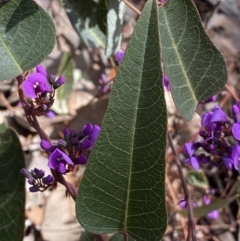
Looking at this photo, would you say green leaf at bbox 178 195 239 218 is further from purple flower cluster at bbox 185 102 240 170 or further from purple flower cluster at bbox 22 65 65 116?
purple flower cluster at bbox 22 65 65 116

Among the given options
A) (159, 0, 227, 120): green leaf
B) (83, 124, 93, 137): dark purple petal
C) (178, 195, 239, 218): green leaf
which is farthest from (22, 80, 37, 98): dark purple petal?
(178, 195, 239, 218): green leaf

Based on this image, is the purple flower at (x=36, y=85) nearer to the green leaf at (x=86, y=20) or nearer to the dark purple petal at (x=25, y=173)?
the dark purple petal at (x=25, y=173)

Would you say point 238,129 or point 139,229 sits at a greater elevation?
point 238,129

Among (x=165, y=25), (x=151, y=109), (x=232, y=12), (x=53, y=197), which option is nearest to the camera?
(x=151, y=109)

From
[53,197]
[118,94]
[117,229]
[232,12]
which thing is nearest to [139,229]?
[117,229]

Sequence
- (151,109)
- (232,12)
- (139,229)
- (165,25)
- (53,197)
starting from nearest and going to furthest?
(151,109)
(139,229)
(165,25)
(53,197)
(232,12)

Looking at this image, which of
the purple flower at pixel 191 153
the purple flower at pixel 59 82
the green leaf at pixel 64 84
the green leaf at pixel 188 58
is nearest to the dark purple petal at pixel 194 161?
the purple flower at pixel 191 153

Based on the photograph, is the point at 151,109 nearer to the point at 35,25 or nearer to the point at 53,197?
the point at 35,25

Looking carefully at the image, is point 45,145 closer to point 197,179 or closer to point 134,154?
point 134,154

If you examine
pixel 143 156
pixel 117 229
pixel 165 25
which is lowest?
pixel 117 229
